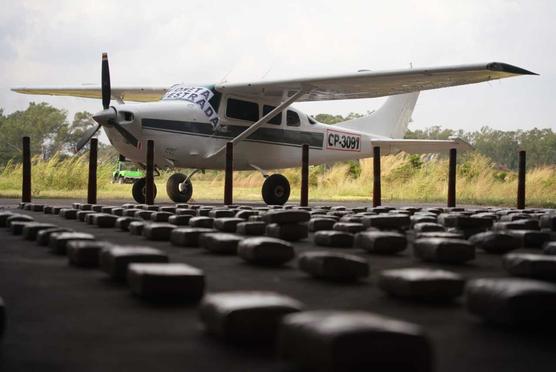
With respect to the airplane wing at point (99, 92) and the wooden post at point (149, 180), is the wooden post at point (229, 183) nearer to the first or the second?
the wooden post at point (149, 180)

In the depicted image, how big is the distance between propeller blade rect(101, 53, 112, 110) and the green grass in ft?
13.5

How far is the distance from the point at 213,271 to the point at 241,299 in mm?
1119

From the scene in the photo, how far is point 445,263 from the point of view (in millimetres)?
2914

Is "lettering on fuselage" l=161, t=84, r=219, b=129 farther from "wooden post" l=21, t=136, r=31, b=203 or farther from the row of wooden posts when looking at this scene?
"wooden post" l=21, t=136, r=31, b=203

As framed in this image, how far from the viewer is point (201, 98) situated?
1263cm

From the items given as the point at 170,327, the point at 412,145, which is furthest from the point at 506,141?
the point at 170,327

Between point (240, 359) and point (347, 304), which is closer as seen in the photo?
point (240, 359)

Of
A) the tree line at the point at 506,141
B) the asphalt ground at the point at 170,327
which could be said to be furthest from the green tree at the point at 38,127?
the asphalt ground at the point at 170,327

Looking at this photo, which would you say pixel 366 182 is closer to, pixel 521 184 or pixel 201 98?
pixel 201 98

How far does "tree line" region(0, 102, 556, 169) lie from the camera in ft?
150

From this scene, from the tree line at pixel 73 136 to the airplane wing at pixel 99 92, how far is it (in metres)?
15.9

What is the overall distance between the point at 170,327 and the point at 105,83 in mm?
11490

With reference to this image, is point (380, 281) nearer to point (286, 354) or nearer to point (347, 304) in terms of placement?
point (347, 304)

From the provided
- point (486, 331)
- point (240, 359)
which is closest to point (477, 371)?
point (486, 331)
